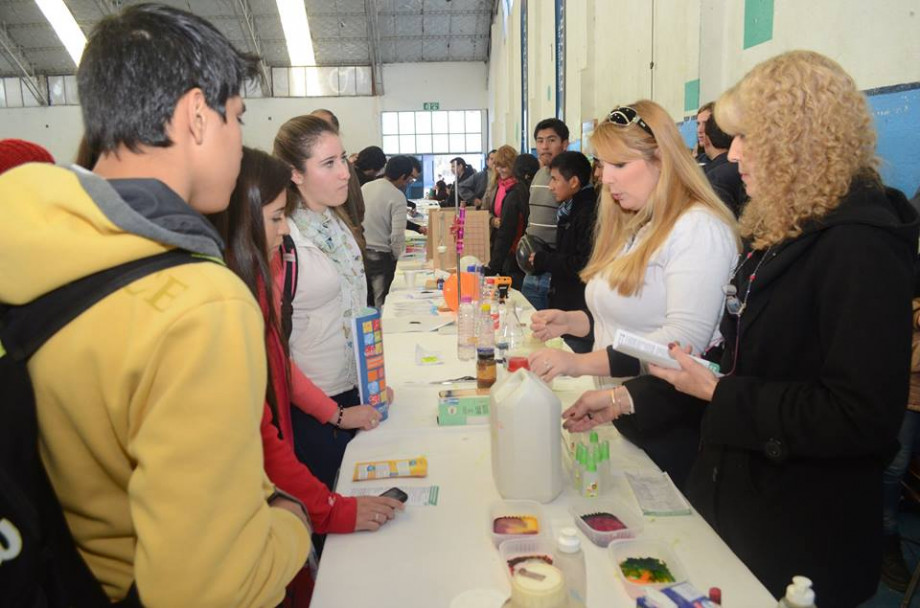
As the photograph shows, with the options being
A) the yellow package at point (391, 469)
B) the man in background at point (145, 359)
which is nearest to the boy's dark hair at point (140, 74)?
the man in background at point (145, 359)

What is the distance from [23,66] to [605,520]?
61.4 feet

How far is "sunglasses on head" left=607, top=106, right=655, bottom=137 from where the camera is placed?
1791 mm

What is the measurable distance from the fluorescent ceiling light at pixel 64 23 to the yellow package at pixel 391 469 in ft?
50.0

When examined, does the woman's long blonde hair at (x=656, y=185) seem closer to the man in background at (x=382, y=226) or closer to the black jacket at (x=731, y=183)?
the black jacket at (x=731, y=183)

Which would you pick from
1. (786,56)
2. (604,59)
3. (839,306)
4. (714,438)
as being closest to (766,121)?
(786,56)

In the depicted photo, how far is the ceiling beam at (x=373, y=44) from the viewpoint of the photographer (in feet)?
45.6

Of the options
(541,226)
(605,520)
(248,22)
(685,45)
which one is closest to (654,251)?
(605,520)

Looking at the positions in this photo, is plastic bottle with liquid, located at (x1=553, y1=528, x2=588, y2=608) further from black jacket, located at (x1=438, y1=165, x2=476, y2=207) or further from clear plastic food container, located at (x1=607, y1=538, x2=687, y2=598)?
black jacket, located at (x1=438, y1=165, x2=476, y2=207)

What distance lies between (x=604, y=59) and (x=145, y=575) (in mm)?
6024

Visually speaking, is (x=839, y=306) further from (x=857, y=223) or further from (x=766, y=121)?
(x=766, y=121)

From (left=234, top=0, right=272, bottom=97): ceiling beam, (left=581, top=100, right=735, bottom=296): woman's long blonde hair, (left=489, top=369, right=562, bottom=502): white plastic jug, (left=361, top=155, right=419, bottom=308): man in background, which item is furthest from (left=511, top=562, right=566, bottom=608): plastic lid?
(left=234, top=0, right=272, bottom=97): ceiling beam

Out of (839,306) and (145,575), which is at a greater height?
(839,306)

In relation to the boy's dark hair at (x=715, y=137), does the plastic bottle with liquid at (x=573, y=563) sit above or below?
below

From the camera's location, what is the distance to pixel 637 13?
491 centimetres
